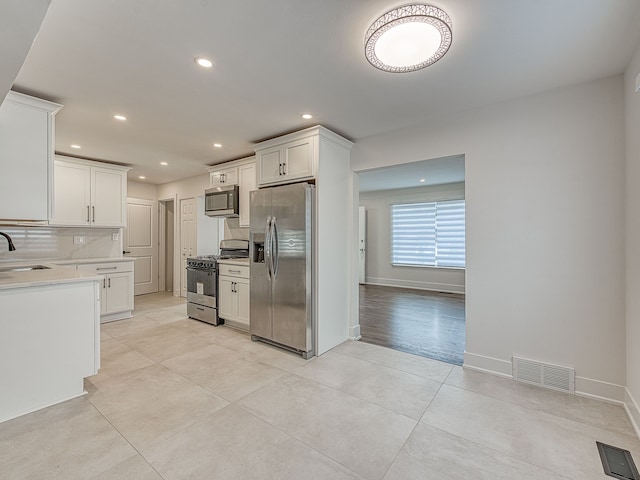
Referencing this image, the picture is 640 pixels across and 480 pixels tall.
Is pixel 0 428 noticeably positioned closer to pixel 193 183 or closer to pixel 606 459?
pixel 606 459

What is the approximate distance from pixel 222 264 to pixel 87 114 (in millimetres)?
2190

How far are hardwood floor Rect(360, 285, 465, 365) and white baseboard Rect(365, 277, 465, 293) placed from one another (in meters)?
0.29

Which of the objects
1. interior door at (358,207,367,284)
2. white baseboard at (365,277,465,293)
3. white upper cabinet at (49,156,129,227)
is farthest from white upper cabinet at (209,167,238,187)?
white baseboard at (365,277,465,293)

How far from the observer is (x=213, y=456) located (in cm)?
165

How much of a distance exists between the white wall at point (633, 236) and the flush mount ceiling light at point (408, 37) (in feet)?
4.54

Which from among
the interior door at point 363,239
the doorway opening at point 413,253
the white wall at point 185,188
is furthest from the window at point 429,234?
the white wall at point 185,188

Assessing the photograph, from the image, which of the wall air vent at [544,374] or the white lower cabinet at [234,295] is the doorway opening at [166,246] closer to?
the white lower cabinet at [234,295]

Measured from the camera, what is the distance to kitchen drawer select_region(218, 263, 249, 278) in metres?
3.76

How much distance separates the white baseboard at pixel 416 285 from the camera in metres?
6.45

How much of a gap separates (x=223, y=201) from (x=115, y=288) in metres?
2.05

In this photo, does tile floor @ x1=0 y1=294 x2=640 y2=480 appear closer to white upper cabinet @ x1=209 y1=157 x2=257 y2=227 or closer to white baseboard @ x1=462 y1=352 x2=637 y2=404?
white baseboard @ x1=462 y1=352 x2=637 y2=404

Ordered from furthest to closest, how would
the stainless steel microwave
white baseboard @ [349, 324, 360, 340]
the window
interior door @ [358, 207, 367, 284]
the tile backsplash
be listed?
interior door @ [358, 207, 367, 284] < the window < the stainless steel microwave < the tile backsplash < white baseboard @ [349, 324, 360, 340]

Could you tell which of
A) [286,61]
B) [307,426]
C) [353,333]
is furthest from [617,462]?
[286,61]

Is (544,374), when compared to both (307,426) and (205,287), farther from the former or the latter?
(205,287)
